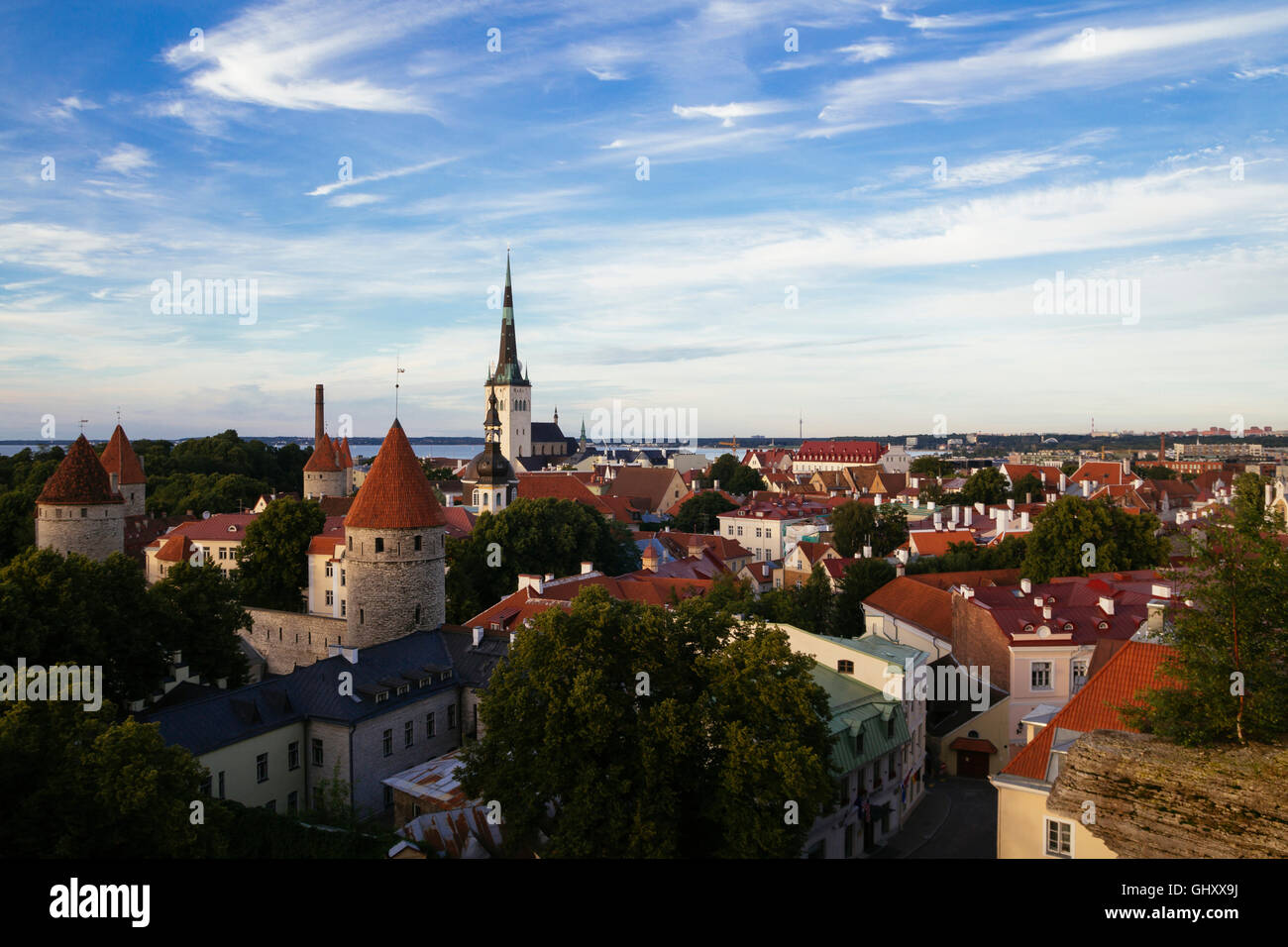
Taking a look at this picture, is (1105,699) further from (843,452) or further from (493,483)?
(843,452)

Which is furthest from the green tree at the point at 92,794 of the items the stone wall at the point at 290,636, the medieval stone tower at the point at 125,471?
the medieval stone tower at the point at 125,471

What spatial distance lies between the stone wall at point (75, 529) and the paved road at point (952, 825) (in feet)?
106

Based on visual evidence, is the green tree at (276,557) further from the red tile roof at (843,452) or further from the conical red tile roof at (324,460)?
the red tile roof at (843,452)

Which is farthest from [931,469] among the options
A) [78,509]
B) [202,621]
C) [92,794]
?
[92,794]

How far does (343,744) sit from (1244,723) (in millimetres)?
18215

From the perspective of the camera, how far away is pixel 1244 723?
1145cm

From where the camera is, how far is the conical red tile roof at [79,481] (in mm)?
37156

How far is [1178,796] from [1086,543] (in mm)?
29808

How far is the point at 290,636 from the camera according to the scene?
112ft

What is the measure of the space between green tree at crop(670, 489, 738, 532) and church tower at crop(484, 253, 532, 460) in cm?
3896

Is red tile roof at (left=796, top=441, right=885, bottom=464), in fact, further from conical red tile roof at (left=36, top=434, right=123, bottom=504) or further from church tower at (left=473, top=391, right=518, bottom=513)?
conical red tile roof at (left=36, top=434, right=123, bottom=504)

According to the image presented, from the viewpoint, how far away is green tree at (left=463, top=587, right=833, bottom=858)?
1430 centimetres
